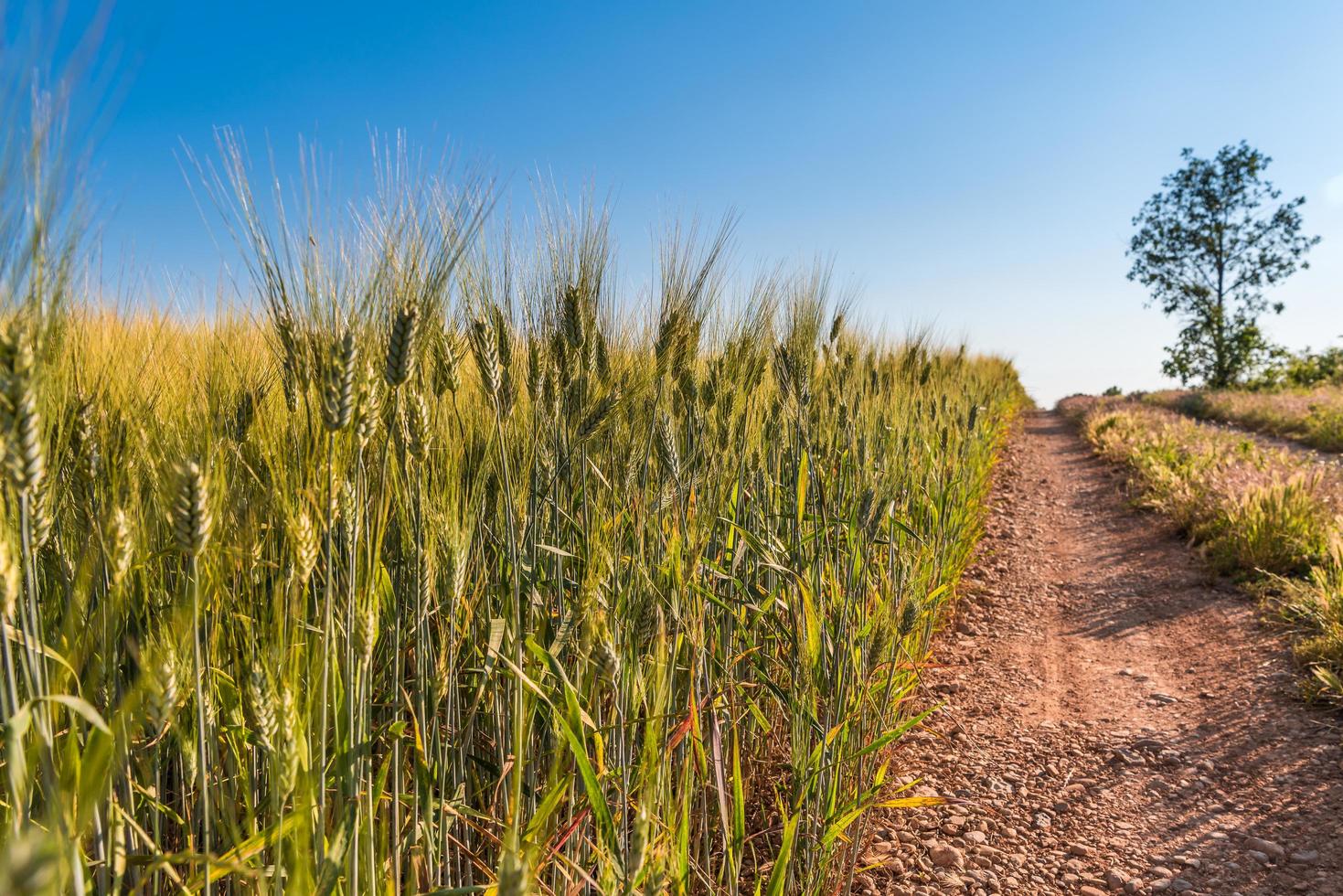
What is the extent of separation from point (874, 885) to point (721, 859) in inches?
20.0

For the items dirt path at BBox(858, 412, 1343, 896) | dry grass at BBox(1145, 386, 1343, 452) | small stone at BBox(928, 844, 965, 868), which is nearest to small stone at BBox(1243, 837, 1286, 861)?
dirt path at BBox(858, 412, 1343, 896)

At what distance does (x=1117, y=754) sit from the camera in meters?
2.88

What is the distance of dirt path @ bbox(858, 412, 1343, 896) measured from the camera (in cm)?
221

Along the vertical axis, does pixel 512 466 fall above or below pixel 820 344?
below


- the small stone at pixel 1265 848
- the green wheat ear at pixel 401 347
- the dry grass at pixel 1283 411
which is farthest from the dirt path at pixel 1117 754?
the dry grass at pixel 1283 411

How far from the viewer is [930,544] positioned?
3336mm

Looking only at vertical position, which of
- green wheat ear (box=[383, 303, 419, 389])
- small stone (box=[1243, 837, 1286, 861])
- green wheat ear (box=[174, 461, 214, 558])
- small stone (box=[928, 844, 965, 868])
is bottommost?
small stone (box=[1243, 837, 1286, 861])

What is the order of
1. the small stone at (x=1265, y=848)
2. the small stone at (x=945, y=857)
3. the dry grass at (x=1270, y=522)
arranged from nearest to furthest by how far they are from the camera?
the small stone at (x=945, y=857) → the small stone at (x=1265, y=848) → the dry grass at (x=1270, y=522)

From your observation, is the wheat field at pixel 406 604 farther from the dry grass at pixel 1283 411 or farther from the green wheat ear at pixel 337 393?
the dry grass at pixel 1283 411

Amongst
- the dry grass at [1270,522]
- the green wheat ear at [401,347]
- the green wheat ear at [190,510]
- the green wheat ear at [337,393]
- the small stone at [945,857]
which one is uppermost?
the green wheat ear at [401,347]

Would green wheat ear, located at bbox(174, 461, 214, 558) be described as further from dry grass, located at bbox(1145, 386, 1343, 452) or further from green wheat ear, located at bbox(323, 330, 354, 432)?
dry grass, located at bbox(1145, 386, 1343, 452)

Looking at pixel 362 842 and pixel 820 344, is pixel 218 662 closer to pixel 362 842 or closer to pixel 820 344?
pixel 362 842

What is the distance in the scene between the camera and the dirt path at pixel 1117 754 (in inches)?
86.8

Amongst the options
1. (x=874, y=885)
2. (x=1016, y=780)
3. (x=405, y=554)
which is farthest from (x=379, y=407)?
(x=1016, y=780)
